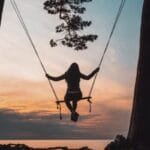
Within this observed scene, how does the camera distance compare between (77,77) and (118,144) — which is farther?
(77,77)

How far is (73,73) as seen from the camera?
14.6 m

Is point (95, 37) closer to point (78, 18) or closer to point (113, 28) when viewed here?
point (78, 18)

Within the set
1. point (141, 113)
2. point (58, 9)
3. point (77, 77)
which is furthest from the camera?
point (58, 9)

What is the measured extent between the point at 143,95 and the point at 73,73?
229 cm

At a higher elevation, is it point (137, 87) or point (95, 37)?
point (95, 37)

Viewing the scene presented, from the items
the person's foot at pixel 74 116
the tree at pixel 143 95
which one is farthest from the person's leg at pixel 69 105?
the tree at pixel 143 95

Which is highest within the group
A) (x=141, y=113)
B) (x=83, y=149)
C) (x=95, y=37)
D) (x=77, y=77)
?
(x=95, y=37)

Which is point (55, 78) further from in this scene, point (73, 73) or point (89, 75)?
point (89, 75)

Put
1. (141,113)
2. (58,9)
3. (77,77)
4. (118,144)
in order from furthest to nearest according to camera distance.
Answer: (58,9), (77,77), (141,113), (118,144)

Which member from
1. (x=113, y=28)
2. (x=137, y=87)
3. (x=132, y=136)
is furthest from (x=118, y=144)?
(x=113, y=28)

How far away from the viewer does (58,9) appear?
52.4 ft

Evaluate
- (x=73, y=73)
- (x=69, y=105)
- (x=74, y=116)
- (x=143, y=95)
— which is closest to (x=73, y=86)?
(x=73, y=73)

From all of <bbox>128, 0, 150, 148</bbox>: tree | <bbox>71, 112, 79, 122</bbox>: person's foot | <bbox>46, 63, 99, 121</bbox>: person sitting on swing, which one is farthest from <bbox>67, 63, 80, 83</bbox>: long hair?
<bbox>128, 0, 150, 148</bbox>: tree

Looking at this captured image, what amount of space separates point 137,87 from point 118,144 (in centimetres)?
208
